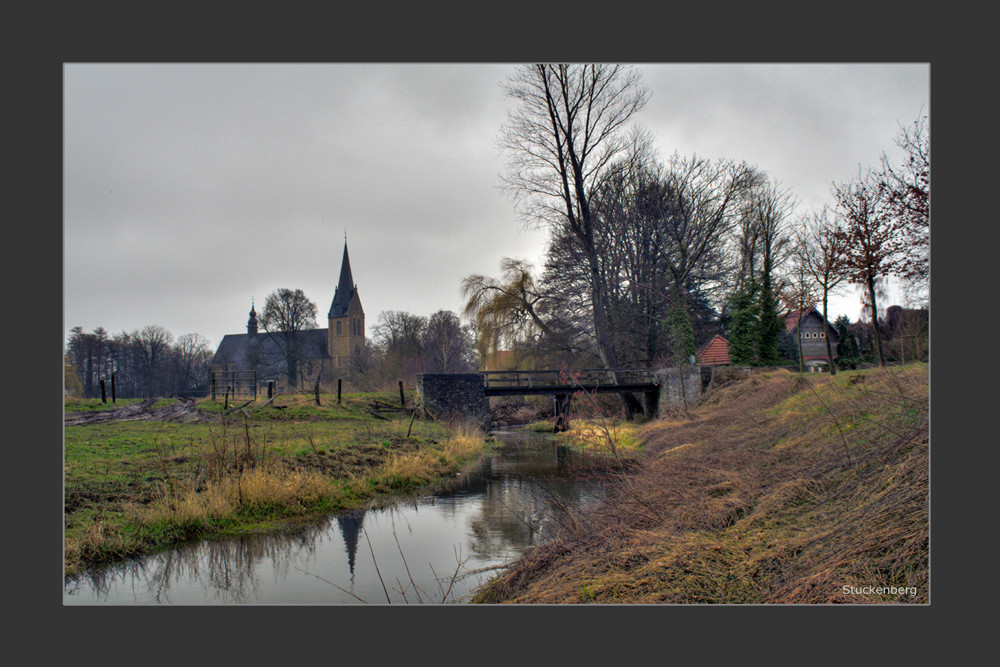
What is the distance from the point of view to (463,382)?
82.2ft

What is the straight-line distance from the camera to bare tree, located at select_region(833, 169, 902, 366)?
839 centimetres

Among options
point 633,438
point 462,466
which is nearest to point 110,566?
point 462,466

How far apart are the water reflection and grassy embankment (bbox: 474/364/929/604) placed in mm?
980

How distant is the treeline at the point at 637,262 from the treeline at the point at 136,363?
33.3 ft

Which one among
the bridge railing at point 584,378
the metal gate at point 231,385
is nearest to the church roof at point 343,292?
the metal gate at point 231,385

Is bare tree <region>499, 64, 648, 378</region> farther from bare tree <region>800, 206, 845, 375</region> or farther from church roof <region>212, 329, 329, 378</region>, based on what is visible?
church roof <region>212, 329, 329, 378</region>

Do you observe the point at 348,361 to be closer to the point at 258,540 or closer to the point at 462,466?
the point at 462,466

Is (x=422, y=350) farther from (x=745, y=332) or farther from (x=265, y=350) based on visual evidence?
(x=745, y=332)

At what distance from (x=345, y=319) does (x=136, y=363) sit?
52624mm

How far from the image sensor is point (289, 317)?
147 ft

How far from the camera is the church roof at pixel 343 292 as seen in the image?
6688 cm

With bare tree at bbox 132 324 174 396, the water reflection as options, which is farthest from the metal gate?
the water reflection

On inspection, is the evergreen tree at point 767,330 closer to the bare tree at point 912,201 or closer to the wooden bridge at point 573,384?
the wooden bridge at point 573,384

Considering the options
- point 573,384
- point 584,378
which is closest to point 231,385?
point 573,384
